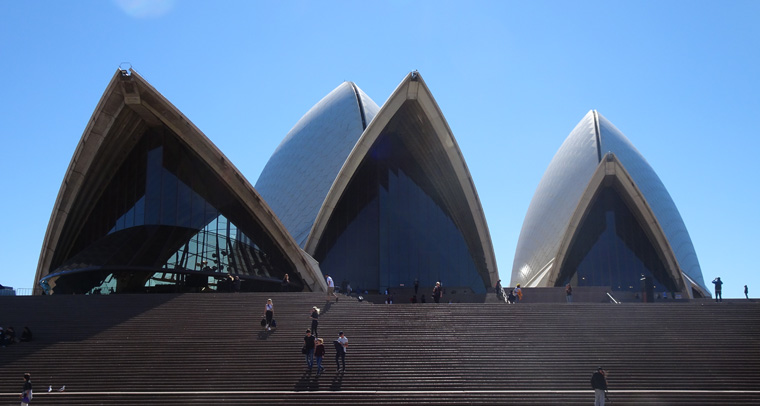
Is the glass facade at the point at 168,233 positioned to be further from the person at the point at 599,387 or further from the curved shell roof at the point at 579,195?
the person at the point at 599,387

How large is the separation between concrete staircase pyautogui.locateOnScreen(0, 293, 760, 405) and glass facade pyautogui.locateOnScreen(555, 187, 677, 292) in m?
12.9

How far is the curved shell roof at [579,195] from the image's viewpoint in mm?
36625

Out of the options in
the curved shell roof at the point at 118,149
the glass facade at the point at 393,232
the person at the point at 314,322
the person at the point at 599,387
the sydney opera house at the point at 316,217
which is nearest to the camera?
the person at the point at 599,387

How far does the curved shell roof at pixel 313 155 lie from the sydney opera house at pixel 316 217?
78 millimetres

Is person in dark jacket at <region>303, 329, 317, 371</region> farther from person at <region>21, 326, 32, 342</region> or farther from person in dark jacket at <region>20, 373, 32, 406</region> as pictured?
person at <region>21, 326, 32, 342</region>

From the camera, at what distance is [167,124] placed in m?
26.7

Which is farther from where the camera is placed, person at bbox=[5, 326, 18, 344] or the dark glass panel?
the dark glass panel

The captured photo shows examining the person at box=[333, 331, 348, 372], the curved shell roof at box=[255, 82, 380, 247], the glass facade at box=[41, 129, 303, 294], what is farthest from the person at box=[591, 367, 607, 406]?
the curved shell roof at box=[255, 82, 380, 247]

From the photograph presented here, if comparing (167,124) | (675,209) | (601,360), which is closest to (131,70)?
(167,124)

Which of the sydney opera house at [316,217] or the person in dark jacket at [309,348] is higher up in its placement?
the sydney opera house at [316,217]

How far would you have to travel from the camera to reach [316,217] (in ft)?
99.8

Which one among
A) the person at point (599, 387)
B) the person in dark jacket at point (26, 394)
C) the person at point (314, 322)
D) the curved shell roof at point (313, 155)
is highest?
the curved shell roof at point (313, 155)

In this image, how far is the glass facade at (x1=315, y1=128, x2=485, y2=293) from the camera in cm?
2956

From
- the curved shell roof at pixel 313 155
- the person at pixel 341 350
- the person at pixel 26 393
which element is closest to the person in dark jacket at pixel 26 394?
the person at pixel 26 393
